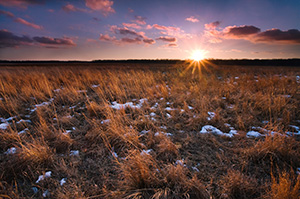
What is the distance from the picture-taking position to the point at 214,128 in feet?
10.3

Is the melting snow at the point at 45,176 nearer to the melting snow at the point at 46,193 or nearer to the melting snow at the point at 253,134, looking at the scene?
the melting snow at the point at 46,193

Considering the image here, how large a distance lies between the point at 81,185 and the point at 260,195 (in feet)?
7.06

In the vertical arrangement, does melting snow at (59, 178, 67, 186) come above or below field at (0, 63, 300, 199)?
below

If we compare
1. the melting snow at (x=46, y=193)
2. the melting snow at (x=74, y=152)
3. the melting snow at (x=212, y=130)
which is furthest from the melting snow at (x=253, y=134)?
the melting snow at (x=46, y=193)

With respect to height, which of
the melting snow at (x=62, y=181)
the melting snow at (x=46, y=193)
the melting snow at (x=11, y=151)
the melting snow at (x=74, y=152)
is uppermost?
the melting snow at (x=11, y=151)

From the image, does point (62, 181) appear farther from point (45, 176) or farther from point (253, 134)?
point (253, 134)

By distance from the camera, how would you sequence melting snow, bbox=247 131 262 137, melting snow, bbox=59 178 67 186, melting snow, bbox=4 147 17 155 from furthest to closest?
melting snow, bbox=247 131 262 137
melting snow, bbox=4 147 17 155
melting snow, bbox=59 178 67 186

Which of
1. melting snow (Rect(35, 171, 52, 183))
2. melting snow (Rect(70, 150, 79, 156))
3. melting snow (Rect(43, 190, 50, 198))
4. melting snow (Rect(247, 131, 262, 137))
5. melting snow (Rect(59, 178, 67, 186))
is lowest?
melting snow (Rect(43, 190, 50, 198))

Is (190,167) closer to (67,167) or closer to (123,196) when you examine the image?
(123,196)

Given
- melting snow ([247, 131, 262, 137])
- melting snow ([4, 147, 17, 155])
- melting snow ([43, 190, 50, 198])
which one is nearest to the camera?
melting snow ([43, 190, 50, 198])

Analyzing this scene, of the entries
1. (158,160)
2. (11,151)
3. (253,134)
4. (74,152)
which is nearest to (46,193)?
(74,152)

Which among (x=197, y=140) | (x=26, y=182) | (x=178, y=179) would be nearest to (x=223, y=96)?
(x=197, y=140)

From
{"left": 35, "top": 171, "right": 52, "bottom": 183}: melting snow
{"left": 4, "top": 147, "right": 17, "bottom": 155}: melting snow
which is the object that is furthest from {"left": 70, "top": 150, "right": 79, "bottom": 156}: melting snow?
{"left": 4, "top": 147, "right": 17, "bottom": 155}: melting snow

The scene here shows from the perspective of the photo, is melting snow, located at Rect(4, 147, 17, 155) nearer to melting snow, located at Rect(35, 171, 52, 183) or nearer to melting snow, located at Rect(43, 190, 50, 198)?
melting snow, located at Rect(35, 171, 52, 183)
